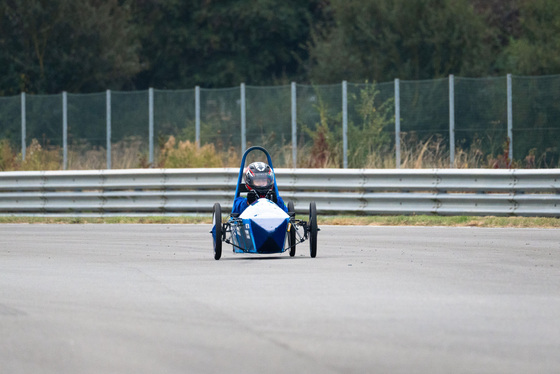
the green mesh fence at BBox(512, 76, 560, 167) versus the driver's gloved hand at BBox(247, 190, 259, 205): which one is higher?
the green mesh fence at BBox(512, 76, 560, 167)

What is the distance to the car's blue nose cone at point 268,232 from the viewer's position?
13508 mm

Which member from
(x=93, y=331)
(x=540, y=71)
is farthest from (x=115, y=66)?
(x=93, y=331)

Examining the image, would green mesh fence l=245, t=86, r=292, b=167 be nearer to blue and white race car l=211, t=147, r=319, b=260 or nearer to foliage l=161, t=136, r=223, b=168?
foliage l=161, t=136, r=223, b=168

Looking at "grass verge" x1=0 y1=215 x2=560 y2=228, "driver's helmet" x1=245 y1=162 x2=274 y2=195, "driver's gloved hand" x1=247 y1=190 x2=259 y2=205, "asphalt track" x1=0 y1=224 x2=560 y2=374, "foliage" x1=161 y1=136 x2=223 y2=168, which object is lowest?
"asphalt track" x1=0 y1=224 x2=560 y2=374

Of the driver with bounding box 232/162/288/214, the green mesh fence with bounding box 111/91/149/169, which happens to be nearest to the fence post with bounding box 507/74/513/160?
the green mesh fence with bounding box 111/91/149/169

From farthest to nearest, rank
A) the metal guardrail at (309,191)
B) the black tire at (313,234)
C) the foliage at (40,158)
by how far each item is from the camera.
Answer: the foliage at (40,158), the metal guardrail at (309,191), the black tire at (313,234)

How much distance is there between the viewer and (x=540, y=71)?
36.8 meters

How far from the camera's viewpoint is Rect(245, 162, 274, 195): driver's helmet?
576 inches

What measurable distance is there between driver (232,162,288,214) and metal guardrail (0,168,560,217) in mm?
6465

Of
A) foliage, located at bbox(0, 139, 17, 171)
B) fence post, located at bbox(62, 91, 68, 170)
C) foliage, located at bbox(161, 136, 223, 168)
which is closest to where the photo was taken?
foliage, located at bbox(161, 136, 223, 168)

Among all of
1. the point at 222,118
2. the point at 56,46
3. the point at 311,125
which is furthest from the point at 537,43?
the point at 56,46

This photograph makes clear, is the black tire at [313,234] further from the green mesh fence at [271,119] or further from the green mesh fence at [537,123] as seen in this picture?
the green mesh fence at [271,119]

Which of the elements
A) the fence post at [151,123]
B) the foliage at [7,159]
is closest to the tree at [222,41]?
the foliage at [7,159]

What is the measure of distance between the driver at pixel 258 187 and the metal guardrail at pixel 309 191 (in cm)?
647
